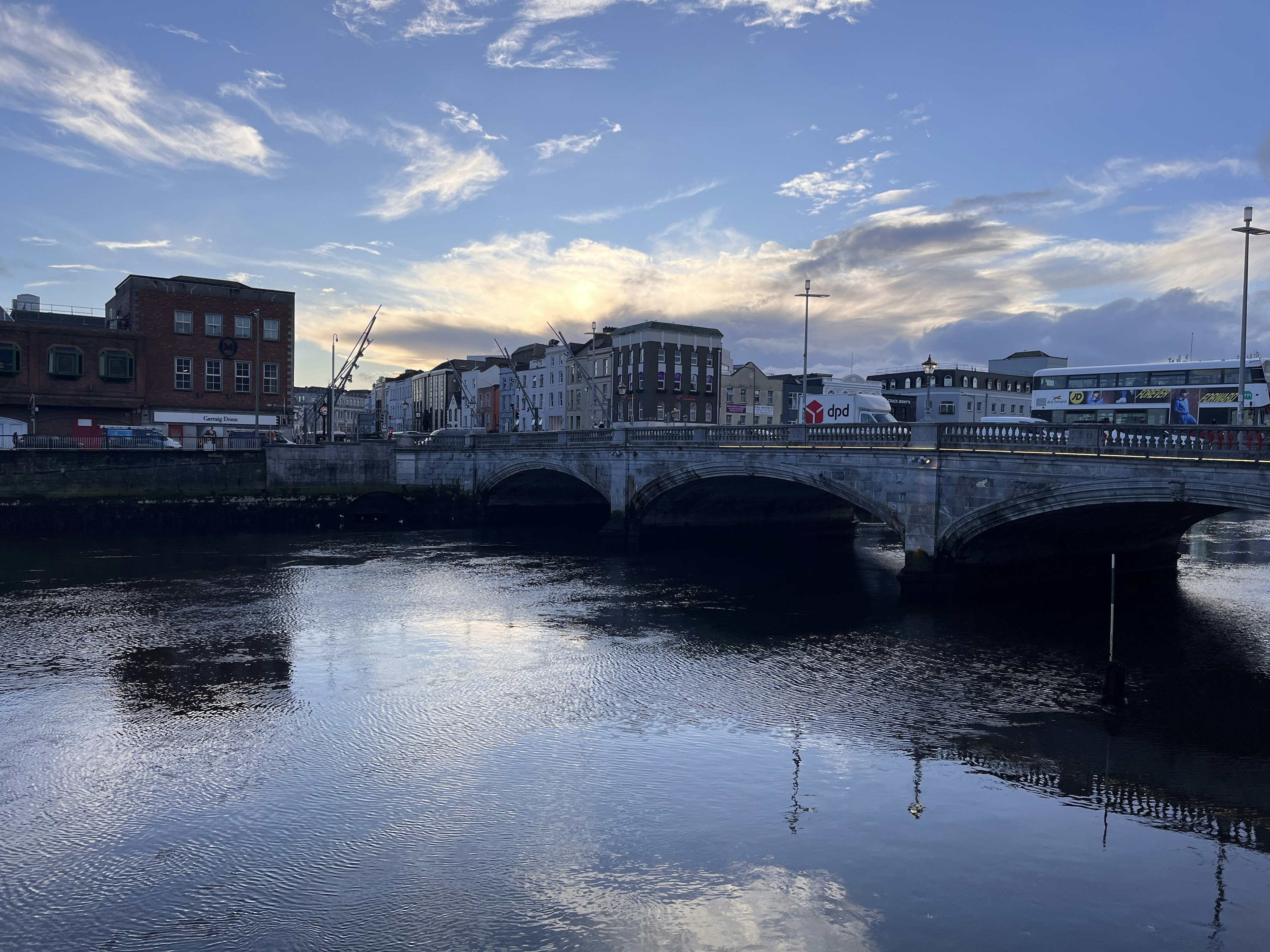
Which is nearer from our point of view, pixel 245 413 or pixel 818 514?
pixel 818 514

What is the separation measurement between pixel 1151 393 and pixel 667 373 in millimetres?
53315

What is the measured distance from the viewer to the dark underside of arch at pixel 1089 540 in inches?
1136

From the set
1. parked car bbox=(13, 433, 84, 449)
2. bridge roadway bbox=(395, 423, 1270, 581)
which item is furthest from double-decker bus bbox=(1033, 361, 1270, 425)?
parked car bbox=(13, 433, 84, 449)

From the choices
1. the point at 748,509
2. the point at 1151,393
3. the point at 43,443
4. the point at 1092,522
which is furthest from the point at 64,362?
the point at 1151,393

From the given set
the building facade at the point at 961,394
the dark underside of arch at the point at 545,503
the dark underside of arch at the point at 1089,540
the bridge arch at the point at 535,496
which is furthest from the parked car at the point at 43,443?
the building facade at the point at 961,394

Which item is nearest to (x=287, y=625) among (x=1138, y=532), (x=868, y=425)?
(x=868, y=425)

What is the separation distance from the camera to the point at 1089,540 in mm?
34031

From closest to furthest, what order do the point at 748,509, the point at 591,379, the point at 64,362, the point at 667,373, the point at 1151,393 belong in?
the point at 1151,393 < the point at 748,509 < the point at 64,362 < the point at 667,373 < the point at 591,379

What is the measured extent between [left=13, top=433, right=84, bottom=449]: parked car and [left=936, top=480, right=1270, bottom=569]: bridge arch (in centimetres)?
4836

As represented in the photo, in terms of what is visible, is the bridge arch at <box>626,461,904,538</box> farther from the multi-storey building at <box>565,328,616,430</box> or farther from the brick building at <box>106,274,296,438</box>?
the multi-storey building at <box>565,328,616,430</box>

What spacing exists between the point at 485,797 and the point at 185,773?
5.04m

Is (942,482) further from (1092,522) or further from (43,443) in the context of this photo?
(43,443)

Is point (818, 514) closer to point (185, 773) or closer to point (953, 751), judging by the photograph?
point (953, 751)

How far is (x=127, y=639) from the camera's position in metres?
23.3
